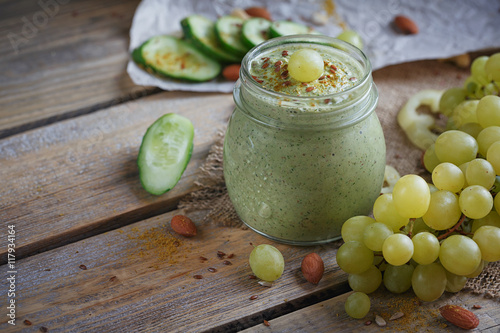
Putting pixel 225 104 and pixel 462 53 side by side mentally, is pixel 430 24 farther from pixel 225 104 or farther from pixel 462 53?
pixel 225 104

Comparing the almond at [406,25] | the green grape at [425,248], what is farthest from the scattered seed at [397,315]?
the almond at [406,25]

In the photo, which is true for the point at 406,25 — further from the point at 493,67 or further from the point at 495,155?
the point at 495,155

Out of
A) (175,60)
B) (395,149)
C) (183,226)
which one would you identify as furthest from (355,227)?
(175,60)

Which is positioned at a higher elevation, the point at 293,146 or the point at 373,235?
the point at 293,146

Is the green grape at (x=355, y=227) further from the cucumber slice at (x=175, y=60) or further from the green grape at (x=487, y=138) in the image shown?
the cucumber slice at (x=175, y=60)

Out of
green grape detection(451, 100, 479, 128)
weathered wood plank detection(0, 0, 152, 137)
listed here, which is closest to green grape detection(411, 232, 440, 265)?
green grape detection(451, 100, 479, 128)

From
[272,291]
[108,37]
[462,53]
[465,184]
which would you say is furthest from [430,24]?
[272,291]

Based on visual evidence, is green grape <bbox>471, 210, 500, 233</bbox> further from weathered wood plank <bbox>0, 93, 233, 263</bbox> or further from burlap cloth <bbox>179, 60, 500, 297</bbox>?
weathered wood plank <bbox>0, 93, 233, 263</bbox>
